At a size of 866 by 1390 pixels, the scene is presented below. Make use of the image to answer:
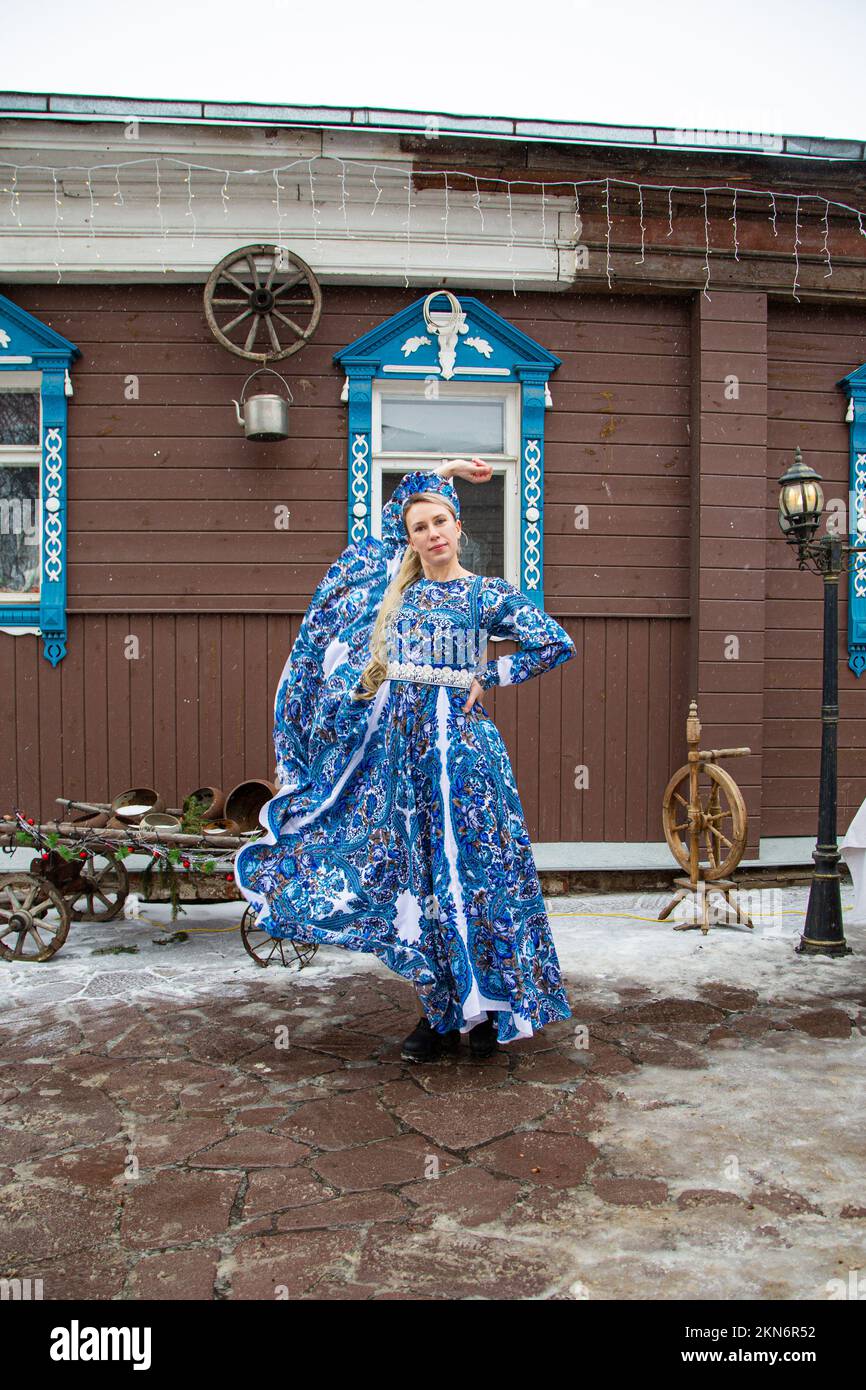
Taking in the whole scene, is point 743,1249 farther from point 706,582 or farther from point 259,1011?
point 706,582

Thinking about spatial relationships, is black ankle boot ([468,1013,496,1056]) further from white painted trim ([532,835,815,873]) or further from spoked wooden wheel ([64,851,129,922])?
white painted trim ([532,835,815,873])

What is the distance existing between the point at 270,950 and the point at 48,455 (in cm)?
350

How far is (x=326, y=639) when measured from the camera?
4.08m

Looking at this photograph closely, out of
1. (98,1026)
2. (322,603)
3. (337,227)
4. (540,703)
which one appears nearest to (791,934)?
(540,703)

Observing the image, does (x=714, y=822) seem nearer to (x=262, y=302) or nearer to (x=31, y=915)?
(x=31, y=915)

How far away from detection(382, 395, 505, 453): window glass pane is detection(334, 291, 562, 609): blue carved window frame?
0.15m

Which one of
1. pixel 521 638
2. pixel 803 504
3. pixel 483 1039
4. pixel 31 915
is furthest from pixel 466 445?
pixel 483 1039

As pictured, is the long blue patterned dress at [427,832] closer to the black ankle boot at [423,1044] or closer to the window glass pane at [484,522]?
the black ankle boot at [423,1044]

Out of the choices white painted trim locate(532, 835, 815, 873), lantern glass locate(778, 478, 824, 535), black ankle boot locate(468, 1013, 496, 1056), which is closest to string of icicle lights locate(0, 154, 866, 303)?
lantern glass locate(778, 478, 824, 535)

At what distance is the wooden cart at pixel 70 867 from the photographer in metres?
4.94

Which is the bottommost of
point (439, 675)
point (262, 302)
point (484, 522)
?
point (439, 675)

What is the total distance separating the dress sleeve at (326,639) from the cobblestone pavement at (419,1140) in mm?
1121

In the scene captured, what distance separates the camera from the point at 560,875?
652 centimetres

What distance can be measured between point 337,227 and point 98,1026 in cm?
488
